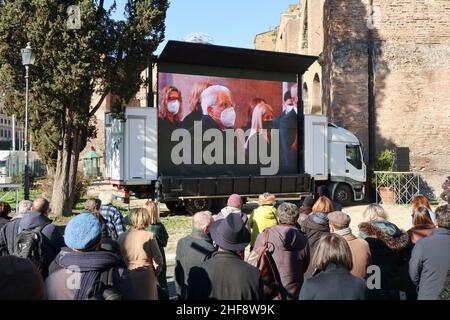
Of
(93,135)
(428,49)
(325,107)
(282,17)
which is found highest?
(282,17)

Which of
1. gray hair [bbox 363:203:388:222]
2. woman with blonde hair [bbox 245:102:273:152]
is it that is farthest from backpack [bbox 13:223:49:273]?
woman with blonde hair [bbox 245:102:273:152]

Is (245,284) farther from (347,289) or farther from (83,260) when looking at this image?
(83,260)

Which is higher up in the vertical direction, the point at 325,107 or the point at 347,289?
the point at 325,107

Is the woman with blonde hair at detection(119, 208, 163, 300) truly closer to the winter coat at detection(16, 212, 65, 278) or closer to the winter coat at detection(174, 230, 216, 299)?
the winter coat at detection(174, 230, 216, 299)

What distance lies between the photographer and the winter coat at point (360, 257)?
419 centimetres

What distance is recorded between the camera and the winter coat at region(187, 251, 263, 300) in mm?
3260

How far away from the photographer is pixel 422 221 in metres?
4.98

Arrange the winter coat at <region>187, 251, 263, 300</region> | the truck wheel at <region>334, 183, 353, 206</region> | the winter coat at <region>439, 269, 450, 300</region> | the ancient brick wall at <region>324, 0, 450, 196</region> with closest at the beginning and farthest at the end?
the winter coat at <region>187, 251, 263, 300</region> < the winter coat at <region>439, 269, 450, 300</region> < the truck wheel at <region>334, 183, 353, 206</region> < the ancient brick wall at <region>324, 0, 450, 196</region>

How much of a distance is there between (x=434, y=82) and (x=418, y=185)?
4947 millimetres

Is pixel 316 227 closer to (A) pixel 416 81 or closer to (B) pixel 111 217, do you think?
Result: (B) pixel 111 217

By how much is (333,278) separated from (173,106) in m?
14.3

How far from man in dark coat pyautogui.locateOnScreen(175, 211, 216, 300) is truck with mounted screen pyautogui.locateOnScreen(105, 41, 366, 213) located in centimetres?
1119

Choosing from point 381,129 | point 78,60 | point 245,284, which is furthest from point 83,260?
point 381,129

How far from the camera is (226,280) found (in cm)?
329
